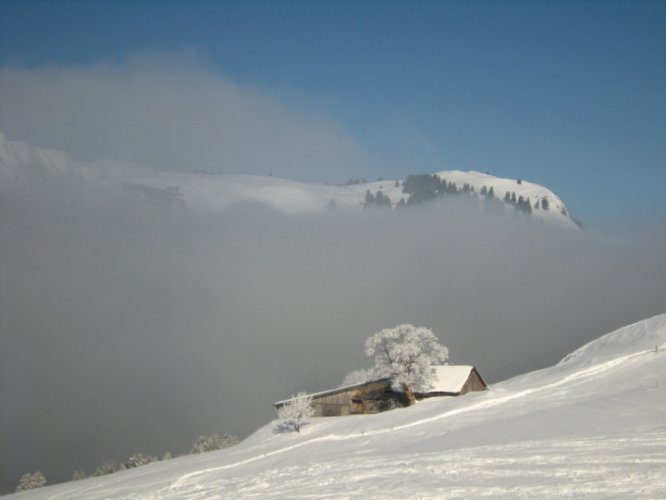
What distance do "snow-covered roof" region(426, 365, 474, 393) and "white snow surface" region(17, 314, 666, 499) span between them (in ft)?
36.1

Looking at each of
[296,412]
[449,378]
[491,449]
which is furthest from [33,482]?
[491,449]

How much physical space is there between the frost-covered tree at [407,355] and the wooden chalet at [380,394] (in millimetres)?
1652

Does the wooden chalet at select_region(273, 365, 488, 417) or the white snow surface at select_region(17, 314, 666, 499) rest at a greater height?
the wooden chalet at select_region(273, 365, 488, 417)

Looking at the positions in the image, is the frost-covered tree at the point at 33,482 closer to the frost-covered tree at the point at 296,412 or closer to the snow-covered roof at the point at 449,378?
the frost-covered tree at the point at 296,412

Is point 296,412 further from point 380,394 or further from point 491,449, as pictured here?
point 491,449

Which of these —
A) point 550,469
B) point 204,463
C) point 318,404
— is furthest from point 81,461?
point 550,469

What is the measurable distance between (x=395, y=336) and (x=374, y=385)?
6714 millimetres

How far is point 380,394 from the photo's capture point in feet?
216

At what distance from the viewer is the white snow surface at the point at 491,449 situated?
21875mm

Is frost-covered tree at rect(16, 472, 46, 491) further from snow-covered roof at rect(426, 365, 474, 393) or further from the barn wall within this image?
snow-covered roof at rect(426, 365, 474, 393)

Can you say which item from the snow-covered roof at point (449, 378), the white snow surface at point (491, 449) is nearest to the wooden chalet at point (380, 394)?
the snow-covered roof at point (449, 378)

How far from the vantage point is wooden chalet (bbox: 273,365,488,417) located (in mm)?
64194

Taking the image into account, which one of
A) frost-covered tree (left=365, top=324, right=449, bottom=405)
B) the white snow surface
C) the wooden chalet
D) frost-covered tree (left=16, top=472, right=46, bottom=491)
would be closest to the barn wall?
the wooden chalet

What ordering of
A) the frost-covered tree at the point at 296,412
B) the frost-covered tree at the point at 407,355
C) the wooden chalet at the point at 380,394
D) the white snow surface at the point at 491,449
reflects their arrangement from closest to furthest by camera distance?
the white snow surface at the point at 491,449 → the frost-covered tree at the point at 296,412 → the frost-covered tree at the point at 407,355 → the wooden chalet at the point at 380,394
